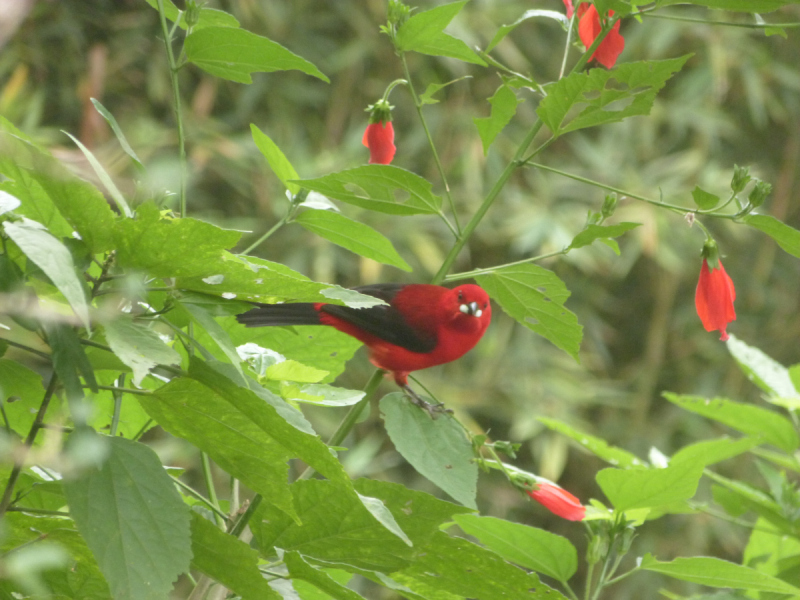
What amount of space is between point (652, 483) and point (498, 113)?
390 mm

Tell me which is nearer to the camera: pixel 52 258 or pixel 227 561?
pixel 52 258

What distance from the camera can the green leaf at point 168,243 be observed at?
1.71 feet

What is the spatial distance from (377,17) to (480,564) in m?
4.40

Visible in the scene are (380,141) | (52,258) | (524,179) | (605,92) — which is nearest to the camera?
(52,258)

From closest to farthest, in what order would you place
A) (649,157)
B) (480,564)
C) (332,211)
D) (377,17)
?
(480,564)
(332,211)
(377,17)
(649,157)

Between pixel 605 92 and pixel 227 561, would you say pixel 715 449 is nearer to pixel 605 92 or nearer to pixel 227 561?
pixel 605 92

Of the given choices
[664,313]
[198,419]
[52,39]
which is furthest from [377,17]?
[198,419]

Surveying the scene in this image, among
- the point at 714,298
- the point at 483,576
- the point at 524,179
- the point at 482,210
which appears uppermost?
the point at 482,210

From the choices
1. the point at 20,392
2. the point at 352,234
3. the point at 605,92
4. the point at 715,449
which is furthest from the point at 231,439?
the point at 715,449

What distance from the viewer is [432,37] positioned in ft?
2.75

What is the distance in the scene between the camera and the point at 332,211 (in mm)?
835

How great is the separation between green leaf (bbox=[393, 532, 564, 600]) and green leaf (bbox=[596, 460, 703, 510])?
0.20 m

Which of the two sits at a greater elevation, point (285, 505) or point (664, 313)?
point (285, 505)

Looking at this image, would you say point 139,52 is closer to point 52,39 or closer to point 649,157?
point 52,39
